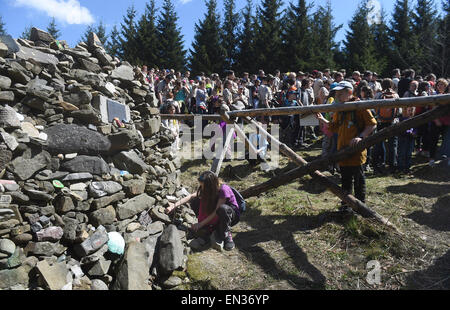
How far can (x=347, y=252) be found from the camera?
4.71 meters

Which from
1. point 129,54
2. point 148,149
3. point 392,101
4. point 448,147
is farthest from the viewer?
point 129,54

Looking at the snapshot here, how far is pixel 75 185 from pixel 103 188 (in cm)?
42

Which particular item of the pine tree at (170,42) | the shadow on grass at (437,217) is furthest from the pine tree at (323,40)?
the shadow on grass at (437,217)

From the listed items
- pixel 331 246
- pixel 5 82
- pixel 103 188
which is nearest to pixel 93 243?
pixel 103 188

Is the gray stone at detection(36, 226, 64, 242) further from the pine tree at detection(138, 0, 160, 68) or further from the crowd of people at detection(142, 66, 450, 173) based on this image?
Result: the pine tree at detection(138, 0, 160, 68)

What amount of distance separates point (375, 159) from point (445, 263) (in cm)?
452

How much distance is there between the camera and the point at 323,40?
3338cm

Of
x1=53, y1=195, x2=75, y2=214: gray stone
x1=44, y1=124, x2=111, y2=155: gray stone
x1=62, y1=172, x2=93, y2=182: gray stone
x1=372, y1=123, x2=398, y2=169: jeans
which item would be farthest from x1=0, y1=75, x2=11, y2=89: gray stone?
x1=372, y1=123, x2=398, y2=169: jeans

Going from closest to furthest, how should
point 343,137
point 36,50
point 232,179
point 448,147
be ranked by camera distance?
point 343,137, point 36,50, point 448,147, point 232,179

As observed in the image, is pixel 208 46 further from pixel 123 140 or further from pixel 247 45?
pixel 123 140

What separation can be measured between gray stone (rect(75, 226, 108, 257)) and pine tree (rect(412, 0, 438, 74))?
29.7 meters

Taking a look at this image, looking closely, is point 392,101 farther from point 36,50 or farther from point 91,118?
point 36,50

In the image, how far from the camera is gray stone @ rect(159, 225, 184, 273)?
455cm

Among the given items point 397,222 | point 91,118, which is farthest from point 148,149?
point 397,222
